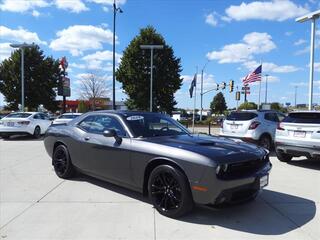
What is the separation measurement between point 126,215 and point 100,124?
2.03 metres

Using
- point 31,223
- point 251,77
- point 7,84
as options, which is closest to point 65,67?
point 7,84

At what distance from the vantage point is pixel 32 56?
46.1 m

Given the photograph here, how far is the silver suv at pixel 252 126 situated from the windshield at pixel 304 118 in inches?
91.1

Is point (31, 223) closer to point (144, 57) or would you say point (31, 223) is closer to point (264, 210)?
point (264, 210)

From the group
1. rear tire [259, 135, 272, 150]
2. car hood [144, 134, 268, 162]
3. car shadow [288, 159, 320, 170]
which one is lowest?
car shadow [288, 159, 320, 170]

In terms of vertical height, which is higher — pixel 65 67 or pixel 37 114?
pixel 65 67

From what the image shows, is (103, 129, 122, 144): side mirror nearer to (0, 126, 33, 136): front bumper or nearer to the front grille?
the front grille

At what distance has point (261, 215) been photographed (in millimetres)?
5395

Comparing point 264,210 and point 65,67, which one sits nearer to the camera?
point 264,210

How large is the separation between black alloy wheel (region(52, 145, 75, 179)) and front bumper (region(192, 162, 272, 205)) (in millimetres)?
3370

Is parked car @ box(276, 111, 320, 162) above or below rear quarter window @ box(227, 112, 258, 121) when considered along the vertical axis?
below

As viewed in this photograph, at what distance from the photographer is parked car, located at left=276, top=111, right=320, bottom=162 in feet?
29.4

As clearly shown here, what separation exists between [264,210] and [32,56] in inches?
1770

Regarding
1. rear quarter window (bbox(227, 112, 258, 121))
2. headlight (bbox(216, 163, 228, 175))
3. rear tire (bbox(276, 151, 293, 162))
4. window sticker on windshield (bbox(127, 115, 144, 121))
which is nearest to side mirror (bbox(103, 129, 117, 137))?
window sticker on windshield (bbox(127, 115, 144, 121))
